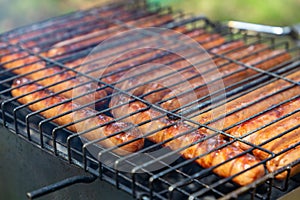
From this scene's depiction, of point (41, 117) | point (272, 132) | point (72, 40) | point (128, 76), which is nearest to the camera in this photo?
point (272, 132)

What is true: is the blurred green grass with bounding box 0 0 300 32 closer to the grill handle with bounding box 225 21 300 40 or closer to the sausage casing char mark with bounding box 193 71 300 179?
the grill handle with bounding box 225 21 300 40

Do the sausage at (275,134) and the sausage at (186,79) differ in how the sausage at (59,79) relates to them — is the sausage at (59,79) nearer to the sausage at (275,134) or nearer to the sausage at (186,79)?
the sausage at (186,79)

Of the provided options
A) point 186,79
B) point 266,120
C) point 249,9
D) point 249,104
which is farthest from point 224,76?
point 249,9

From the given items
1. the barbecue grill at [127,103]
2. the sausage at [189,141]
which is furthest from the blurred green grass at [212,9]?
the sausage at [189,141]

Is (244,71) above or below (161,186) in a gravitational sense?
above

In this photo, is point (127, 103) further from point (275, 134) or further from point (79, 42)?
point (79, 42)

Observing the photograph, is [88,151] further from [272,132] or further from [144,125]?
[272,132]

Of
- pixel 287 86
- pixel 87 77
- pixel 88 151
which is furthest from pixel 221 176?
pixel 87 77
